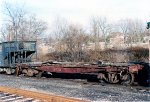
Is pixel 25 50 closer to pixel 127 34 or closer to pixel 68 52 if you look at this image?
pixel 68 52

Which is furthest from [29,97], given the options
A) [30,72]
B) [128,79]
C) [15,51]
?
[15,51]

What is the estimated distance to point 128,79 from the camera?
14492 millimetres

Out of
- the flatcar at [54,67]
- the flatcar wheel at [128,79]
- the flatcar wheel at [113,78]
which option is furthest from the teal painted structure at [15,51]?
the flatcar wheel at [128,79]

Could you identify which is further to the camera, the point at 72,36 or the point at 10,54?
the point at 72,36

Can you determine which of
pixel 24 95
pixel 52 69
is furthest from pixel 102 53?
pixel 24 95

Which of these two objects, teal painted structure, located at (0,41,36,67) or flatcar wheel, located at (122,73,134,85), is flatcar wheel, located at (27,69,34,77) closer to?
teal painted structure, located at (0,41,36,67)

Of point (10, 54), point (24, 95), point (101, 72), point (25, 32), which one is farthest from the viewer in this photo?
point (25, 32)

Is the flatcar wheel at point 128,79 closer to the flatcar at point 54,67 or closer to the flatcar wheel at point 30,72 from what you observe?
the flatcar at point 54,67

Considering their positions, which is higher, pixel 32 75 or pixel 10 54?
pixel 10 54

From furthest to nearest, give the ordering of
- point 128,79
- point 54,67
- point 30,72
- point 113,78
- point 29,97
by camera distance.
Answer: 1. point 30,72
2. point 54,67
3. point 113,78
4. point 128,79
5. point 29,97

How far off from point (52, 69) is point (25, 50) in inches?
192

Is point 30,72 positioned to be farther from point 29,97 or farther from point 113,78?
point 29,97

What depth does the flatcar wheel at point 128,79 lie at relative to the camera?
47.0ft

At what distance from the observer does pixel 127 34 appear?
5812 cm
